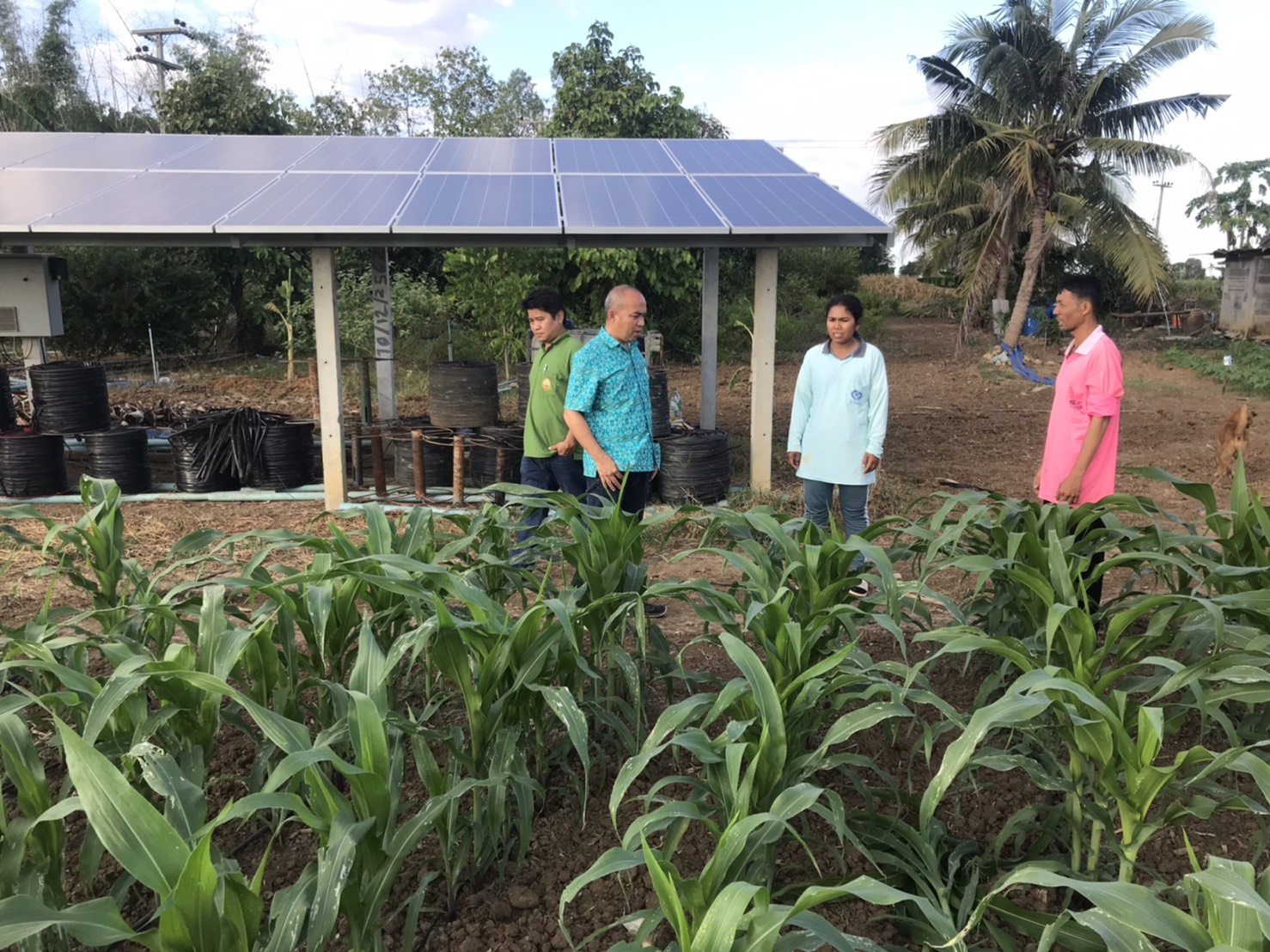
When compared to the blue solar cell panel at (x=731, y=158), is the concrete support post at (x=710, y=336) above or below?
below

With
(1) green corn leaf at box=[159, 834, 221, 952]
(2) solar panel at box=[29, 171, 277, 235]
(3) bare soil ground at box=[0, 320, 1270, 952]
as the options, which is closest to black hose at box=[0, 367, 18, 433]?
(3) bare soil ground at box=[0, 320, 1270, 952]

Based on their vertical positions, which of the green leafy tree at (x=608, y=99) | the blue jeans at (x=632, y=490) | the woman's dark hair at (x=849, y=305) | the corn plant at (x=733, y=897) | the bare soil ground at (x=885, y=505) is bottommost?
the bare soil ground at (x=885, y=505)

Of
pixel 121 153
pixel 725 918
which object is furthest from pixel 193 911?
pixel 121 153

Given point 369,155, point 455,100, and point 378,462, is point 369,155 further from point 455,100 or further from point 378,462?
point 455,100

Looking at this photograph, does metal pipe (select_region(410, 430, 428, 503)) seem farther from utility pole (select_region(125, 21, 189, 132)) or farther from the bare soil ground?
utility pole (select_region(125, 21, 189, 132))

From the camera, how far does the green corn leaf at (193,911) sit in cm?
126

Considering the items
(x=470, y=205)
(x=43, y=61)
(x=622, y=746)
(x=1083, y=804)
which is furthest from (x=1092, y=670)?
(x=43, y=61)

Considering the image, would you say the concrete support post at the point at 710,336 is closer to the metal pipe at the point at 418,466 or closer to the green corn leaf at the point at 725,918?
the metal pipe at the point at 418,466

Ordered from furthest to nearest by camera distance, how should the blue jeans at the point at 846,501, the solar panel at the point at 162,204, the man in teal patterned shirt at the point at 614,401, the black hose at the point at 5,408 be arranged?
the black hose at the point at 5,408 < the solar panel at the point at 162,204 < the blue jeans at the point at 846,501 < the man in teal patterned shirt at the point at 614,401

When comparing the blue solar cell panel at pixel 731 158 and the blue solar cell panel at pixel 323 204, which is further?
Answer: the blue solar cell panel at pixel 731 158

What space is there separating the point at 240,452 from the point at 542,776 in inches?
213

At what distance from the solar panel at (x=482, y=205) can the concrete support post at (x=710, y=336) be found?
148 cm

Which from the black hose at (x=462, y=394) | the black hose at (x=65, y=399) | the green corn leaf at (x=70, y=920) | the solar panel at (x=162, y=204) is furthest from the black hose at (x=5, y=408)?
the green corn leaf at (x=70, y=920)

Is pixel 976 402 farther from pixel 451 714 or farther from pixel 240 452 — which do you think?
pixel 451 714
